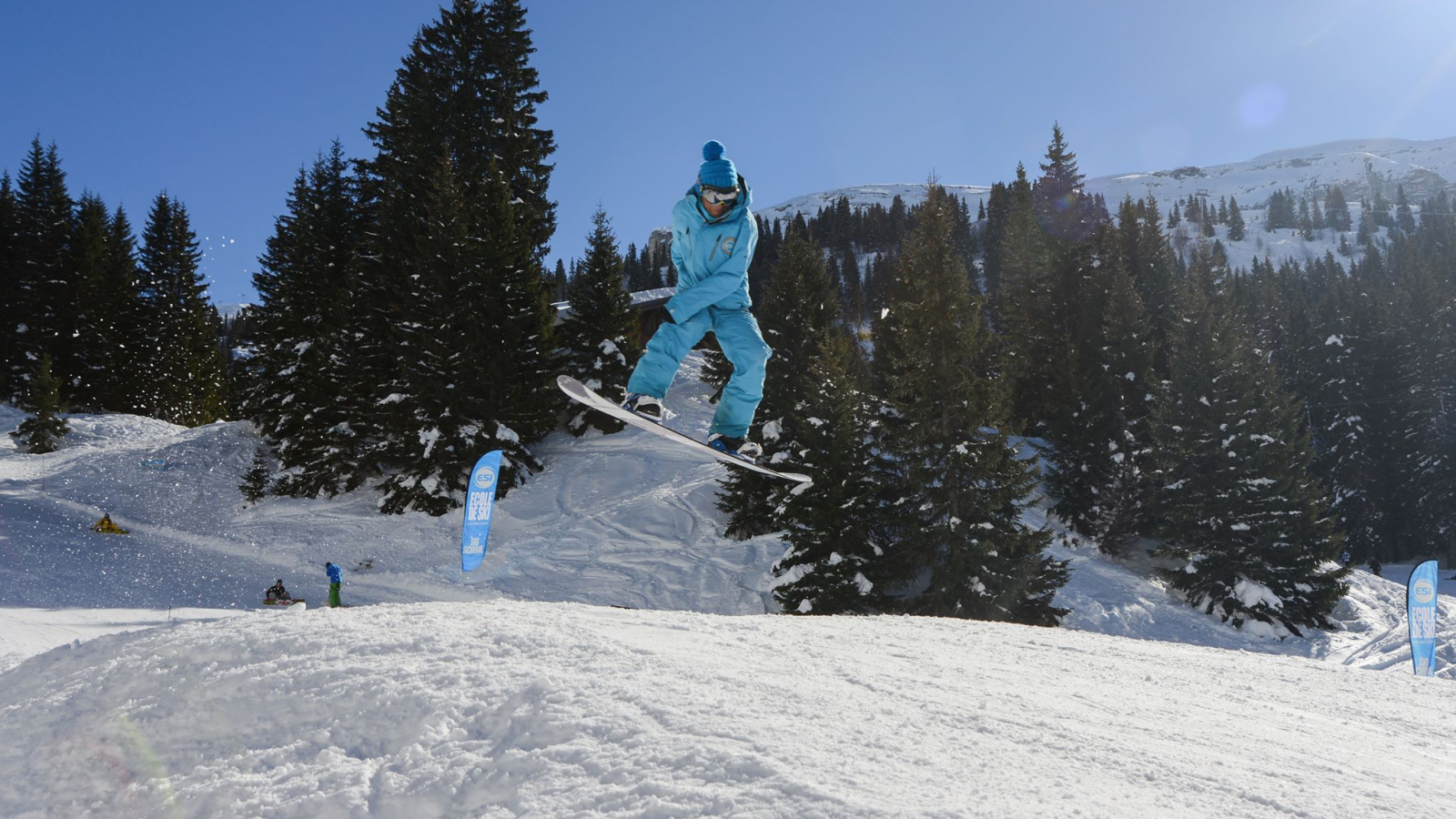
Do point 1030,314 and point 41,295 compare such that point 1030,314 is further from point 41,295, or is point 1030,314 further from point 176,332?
point 41,295

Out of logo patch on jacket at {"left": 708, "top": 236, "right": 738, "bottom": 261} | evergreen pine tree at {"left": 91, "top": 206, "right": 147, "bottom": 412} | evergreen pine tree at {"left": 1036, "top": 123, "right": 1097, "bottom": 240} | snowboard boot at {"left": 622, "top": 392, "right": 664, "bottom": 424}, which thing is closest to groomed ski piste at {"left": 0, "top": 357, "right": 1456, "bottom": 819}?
A: snowboard boot at {"left": 622, "top": 392, "right": 664, "bottom": 424}

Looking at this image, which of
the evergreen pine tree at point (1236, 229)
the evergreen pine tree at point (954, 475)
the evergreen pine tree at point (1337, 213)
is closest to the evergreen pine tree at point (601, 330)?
the evergreen pine tree at point (954, 475)

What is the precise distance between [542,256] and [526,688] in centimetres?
2947

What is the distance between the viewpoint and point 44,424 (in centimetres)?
3189

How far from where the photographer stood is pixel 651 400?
6273 mm

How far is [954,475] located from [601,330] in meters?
16.6

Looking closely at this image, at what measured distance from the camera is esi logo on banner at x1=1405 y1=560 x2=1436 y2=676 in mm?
13023

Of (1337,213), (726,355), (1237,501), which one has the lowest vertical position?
(1237,501)

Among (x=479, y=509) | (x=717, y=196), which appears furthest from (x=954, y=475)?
(x=717, y=196)

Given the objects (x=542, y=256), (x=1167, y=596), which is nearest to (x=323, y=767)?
(x=1167, y=596)

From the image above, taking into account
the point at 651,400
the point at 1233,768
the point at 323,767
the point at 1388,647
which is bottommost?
the point at 1388,647

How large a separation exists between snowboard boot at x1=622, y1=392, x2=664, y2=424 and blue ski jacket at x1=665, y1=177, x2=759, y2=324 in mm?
830

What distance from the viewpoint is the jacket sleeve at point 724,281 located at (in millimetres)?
5641

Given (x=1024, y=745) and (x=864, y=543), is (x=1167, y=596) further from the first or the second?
(x=1024, y=745)
